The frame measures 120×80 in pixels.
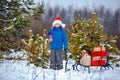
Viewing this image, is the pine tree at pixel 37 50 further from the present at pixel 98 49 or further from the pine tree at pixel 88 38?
the present at pixel 98 49

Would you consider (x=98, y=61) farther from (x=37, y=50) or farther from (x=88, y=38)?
(x=37, y=50)

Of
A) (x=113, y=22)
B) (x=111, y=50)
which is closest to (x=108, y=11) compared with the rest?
(x=113, y=22)

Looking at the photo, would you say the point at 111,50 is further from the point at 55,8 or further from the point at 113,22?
the point at 55,8

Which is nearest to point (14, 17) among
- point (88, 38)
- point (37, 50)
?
point (37, 50)

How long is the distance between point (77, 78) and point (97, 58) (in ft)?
10.1

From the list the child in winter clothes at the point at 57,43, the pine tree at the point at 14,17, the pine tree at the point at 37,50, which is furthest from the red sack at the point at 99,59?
the pine tree at the point at 14,17

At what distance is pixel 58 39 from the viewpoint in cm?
1091

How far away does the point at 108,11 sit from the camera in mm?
109812

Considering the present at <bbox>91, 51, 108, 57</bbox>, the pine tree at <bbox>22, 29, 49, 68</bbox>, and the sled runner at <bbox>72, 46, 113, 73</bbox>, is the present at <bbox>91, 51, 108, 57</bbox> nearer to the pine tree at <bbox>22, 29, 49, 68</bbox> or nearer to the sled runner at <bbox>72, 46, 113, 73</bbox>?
the sled runner at <bbox>72, 46, 113, 73</bbox>

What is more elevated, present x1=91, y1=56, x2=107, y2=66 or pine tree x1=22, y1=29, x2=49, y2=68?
pine tree x1=22, y1=29, x2=49, y2=68

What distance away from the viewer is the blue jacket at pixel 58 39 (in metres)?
10.9

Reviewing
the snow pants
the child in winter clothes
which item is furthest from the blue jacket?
the snow pants

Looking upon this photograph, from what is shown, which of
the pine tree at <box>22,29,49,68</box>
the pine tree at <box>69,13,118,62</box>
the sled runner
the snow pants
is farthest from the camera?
the pine tree at <box>69,13,118,62</box>

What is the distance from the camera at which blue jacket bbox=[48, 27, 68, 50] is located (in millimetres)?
10860
